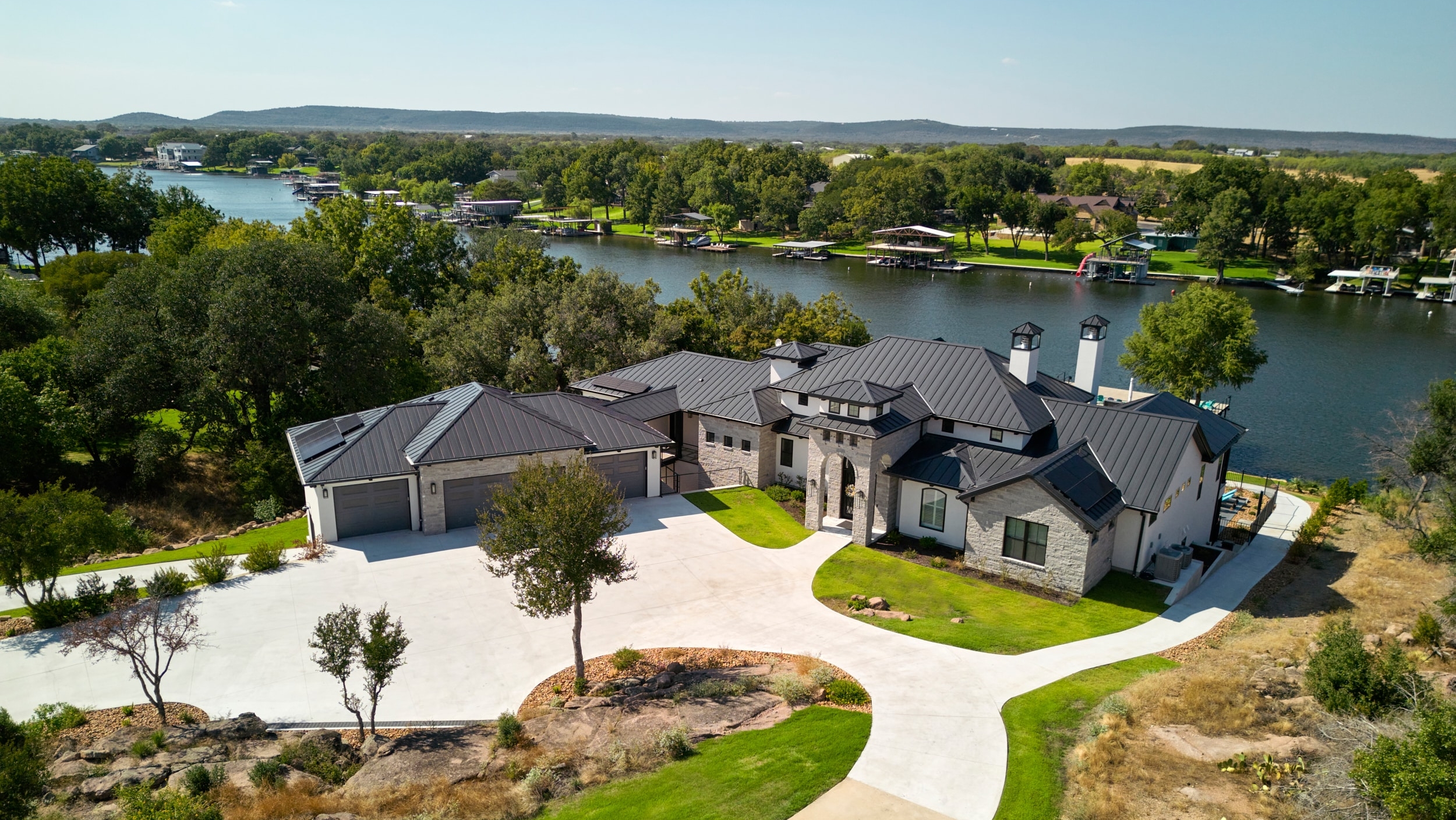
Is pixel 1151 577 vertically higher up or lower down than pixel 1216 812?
lower down

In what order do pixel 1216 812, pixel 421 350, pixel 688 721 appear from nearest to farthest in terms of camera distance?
pixel 1216 812
pixel 688 721
pixel 421 350

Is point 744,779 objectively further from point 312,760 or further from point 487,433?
point 487,433

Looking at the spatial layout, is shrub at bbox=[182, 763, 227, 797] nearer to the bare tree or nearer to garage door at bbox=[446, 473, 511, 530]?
the bare tree

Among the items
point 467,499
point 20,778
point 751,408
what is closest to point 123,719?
point 20,778

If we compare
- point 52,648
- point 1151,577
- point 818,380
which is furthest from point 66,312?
point 1151,577

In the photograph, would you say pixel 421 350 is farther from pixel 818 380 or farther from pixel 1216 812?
pixel 1216 812

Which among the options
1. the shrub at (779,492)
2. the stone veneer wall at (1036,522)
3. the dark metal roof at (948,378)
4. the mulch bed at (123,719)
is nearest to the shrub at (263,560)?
the mulch bed at (123,719)

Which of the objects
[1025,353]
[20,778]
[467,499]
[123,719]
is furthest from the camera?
[1025,353]
